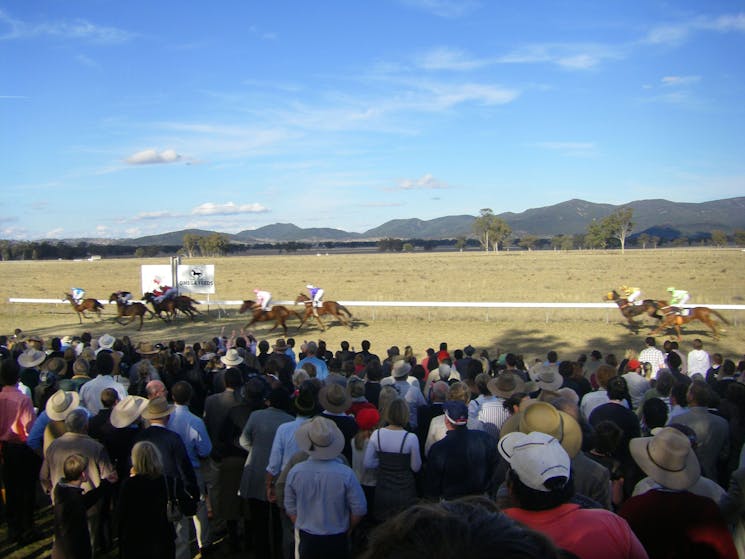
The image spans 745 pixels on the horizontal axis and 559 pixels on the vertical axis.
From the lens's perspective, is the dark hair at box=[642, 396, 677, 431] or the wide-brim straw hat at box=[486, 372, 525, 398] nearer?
the dark hair at box=[642, 396, 677, 431]

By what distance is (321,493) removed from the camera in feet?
11.3

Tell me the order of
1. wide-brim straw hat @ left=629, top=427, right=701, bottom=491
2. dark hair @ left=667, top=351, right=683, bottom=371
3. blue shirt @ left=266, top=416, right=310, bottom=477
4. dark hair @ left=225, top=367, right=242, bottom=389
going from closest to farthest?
1. wide-brim straw hat @ left=629, top=427, right=701, bottom=491
2. blue shirt @ left=266, top=416, right=310, bottom=477
3. dark hair @ left=225, top=367, right=242, bottom=389
4. dark hair @ left=667, top=351, right=683, bottom=371

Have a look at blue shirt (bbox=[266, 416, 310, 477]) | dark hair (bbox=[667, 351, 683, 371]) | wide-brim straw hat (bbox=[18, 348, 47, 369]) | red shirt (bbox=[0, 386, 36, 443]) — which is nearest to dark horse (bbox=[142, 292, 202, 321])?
wide-brim straw hat (bbox=[18, 348, 47, 369])

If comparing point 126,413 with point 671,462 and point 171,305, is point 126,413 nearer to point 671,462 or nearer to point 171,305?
point 671,462

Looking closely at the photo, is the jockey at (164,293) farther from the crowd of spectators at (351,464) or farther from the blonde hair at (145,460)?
the blonde hair at (145,460)

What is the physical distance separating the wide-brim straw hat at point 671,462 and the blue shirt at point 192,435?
313 cm

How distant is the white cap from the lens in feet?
6.85

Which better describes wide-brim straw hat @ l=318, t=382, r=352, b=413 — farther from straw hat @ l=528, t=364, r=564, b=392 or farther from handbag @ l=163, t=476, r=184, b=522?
straw hat @ l=528, t=364, r=564, b=392

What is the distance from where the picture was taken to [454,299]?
25.5 metres

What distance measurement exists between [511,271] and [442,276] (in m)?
5.18

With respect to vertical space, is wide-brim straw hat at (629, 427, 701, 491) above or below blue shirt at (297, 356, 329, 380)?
above

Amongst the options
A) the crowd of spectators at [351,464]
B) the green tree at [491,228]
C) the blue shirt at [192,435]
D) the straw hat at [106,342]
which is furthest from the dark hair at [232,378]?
the green tree at [491,228]

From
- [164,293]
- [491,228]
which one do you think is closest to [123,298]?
[164,293]

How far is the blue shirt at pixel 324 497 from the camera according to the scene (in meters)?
3.45
